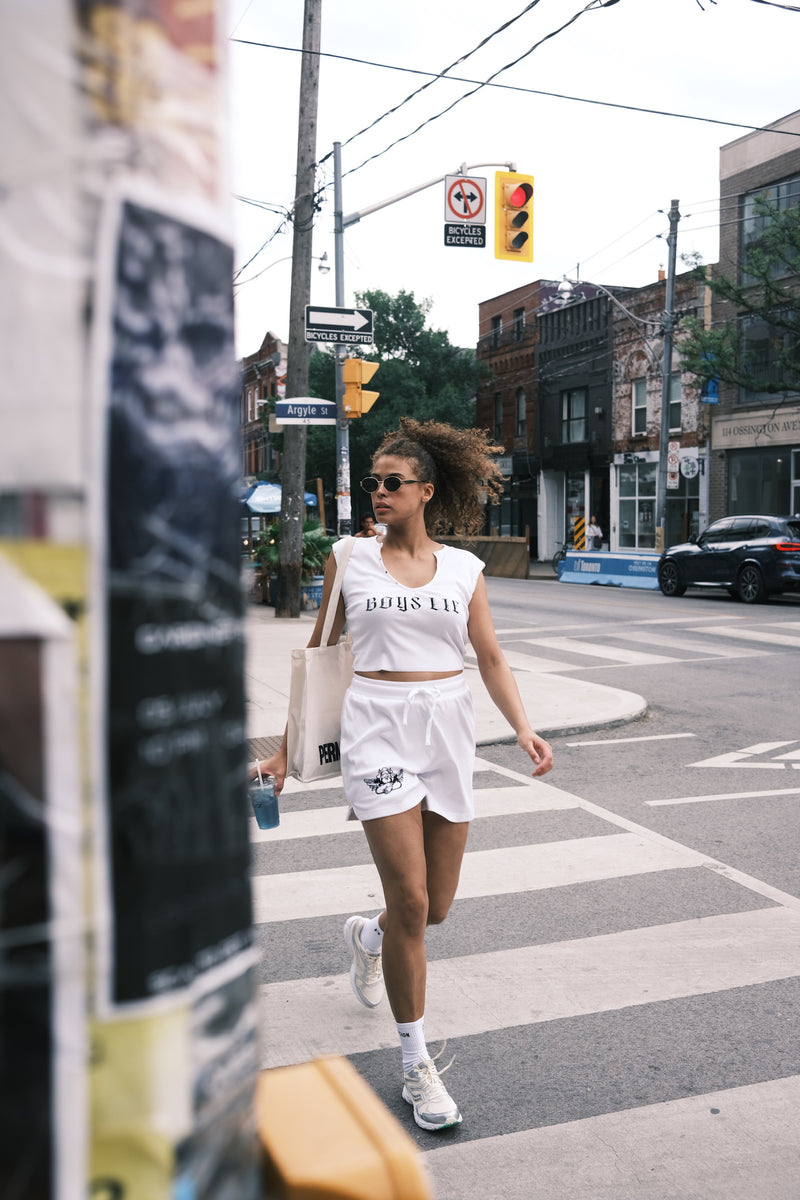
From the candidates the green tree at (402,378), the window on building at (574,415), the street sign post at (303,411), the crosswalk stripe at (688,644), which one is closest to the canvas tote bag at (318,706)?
the crosswalk stripe at (688,644)

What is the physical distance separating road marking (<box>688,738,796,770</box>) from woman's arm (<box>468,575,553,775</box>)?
4902 millimetres

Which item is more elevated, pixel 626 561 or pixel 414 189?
pixel 414 189

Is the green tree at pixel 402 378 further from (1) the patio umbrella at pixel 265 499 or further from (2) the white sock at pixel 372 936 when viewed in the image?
(2) the white sock at pixel 372 936

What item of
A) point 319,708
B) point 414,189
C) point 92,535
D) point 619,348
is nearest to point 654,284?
point 619,348

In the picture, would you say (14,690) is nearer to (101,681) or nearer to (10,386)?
(101,681)

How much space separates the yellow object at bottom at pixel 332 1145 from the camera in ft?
3.51

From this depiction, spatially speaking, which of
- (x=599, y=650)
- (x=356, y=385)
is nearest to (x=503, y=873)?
(x=599, y=650)

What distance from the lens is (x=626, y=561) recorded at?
29359mm

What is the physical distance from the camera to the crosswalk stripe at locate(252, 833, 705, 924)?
5219mm

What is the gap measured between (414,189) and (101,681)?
16975mm

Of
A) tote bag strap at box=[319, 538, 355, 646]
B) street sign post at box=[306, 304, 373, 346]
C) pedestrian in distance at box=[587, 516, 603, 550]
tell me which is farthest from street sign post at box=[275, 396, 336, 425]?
pedestrian in distance at box=[587, 516, 603, 550]

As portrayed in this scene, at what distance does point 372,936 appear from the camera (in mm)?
3844

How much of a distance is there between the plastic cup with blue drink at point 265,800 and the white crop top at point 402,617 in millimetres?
663

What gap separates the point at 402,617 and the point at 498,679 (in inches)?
17.8
